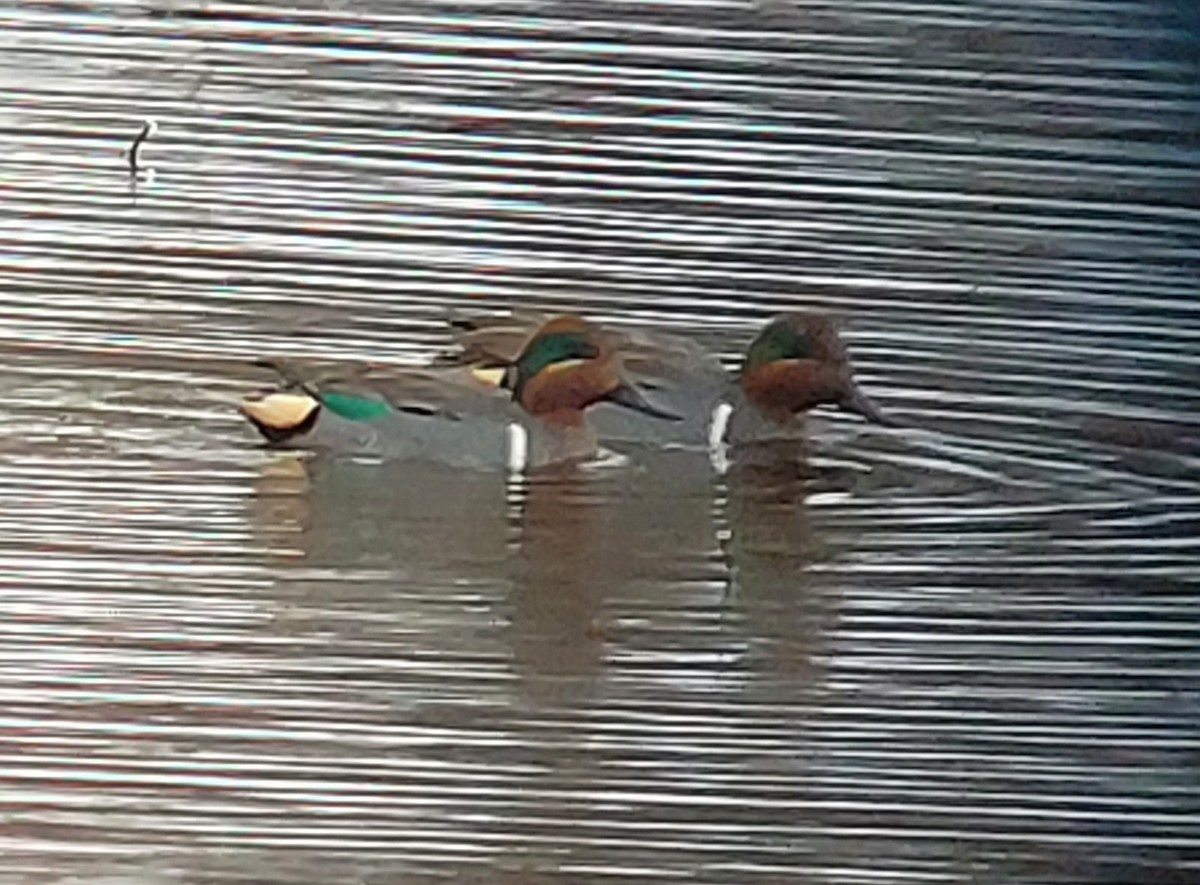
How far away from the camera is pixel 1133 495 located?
0.78 m

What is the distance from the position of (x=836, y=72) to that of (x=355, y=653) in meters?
0.48

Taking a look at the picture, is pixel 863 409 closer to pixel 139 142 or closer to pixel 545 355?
pixel 545 355

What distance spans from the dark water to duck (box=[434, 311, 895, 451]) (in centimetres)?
2

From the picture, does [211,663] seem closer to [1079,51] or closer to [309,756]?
[309,756]

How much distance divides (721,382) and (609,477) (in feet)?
0.22

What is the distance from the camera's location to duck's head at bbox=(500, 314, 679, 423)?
2.52 feet

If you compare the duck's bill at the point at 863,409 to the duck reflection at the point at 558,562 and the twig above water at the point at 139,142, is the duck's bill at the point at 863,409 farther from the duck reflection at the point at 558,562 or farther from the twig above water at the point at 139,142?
the twig above water at the point at 139,142

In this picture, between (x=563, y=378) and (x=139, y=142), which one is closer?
(x=563, y=378)

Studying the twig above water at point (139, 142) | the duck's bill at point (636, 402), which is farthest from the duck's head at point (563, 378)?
the twig above water at point (139, 142)

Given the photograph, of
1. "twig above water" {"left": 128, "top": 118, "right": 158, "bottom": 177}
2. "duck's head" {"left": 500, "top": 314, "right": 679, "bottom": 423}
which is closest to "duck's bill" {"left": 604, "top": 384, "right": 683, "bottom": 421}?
"duck's head" {"left": 500, "top": 314, "right": 679, "bottom": 423}

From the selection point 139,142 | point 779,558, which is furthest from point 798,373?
point 139,142

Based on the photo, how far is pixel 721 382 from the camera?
82cm

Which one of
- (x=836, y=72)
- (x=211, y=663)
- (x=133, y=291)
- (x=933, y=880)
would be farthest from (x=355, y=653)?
(x=836, y=72)

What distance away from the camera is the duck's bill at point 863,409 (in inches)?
32.6
